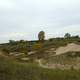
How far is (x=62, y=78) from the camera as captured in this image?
Result: 11.7 m

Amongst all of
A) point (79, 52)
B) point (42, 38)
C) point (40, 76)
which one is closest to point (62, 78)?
point (40, 76)

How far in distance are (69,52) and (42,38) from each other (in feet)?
152

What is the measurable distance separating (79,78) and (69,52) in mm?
34227

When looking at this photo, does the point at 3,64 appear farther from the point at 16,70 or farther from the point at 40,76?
the point at 40,76

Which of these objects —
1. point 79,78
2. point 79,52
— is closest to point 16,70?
point 79,78

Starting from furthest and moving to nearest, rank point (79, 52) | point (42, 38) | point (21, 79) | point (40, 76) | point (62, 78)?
1. point (42, 38)
2. point (79, 52)
3. point (62, 78)
4. point (40, 76)
5. point (21, 79)

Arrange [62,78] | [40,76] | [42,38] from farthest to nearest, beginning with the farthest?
[42,38] < [62,78] < [40,76]

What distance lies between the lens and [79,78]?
12.0 metres

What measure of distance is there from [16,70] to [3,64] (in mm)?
1098

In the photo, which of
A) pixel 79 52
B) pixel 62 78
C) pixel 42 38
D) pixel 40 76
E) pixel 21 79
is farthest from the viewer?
pixel 42 38

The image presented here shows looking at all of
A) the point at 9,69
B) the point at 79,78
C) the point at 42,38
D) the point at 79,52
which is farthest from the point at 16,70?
the point at 42,38

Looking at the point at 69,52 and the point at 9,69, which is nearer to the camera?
the point at 9,69

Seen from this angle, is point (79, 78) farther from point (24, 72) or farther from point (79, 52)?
point (79, 52)

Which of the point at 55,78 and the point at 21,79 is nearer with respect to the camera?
the point at 21,79
